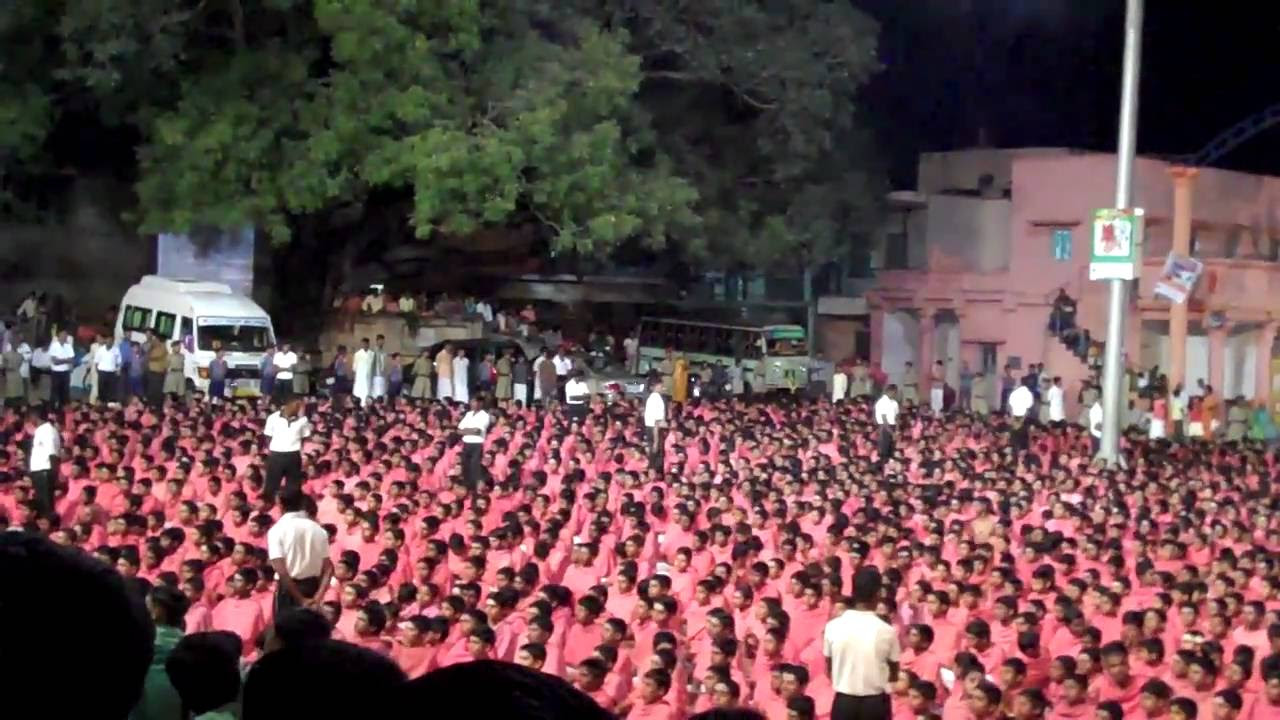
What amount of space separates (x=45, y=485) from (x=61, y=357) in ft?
26.9

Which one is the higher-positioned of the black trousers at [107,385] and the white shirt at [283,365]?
the white shirt at [283,365]

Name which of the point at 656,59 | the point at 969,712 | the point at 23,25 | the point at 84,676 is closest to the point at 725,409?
the point at 656,59

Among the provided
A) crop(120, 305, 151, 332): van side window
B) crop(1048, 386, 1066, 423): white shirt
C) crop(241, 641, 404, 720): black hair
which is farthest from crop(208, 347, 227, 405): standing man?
crop(241, 641, 404, 720): black hair

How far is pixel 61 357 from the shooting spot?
752 inches

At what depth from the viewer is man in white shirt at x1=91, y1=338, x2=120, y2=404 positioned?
64.5 ft

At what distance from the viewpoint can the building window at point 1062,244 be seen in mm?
28438

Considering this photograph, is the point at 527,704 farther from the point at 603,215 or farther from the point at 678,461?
the point at 603,215

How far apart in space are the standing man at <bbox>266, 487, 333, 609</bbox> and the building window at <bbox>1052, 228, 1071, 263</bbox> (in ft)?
72.3

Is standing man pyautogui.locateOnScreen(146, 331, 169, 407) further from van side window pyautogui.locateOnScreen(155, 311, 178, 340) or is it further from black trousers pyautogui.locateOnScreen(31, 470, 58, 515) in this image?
black trousers pyautogui.locateOnScreen(31, 470, 58, 515)

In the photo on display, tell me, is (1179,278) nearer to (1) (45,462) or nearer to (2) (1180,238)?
(2) (1180,238)

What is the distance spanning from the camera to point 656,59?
89.1 feet

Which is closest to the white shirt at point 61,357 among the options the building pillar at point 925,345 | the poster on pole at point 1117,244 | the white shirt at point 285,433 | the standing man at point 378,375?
the standing man at point 378,375

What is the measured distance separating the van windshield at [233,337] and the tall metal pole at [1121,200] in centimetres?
1174

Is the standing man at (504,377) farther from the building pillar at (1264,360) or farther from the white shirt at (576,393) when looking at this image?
the building pillar at (1264,360)
